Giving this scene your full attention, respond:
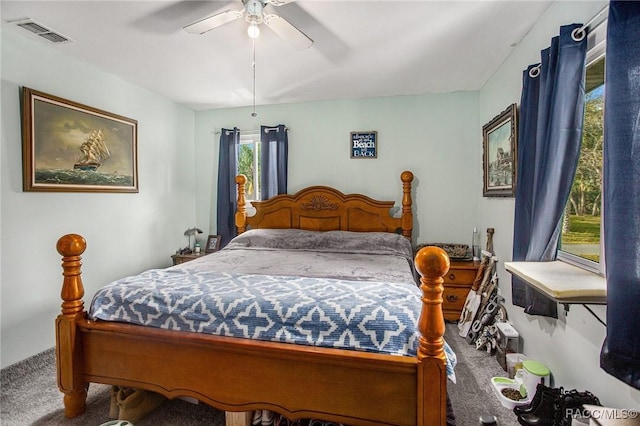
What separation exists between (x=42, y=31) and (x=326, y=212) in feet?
9.46

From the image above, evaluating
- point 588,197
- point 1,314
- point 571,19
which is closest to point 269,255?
point 1,314

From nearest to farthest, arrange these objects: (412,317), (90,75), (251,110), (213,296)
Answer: (412,317) → (213,296) → (90,75) → (251,110)

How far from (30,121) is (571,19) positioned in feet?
12.1

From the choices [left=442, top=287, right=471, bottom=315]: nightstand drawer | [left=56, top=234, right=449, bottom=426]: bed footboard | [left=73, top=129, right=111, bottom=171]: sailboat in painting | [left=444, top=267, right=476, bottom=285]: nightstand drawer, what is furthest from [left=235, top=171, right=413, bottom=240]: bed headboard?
[left=56, top=234, right=449, bottom=426]: bed footboard

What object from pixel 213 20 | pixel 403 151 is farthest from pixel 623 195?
pixel 403 151

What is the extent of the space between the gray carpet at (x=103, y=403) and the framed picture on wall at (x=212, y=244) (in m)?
1.95

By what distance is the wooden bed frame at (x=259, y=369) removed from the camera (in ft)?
4.31

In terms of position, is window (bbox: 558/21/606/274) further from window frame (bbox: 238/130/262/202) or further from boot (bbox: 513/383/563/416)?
window frame (bbox: 238/130/262/202)

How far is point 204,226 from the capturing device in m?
4.39

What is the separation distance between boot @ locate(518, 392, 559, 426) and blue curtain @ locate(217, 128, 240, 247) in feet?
11.2

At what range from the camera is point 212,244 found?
4164mm

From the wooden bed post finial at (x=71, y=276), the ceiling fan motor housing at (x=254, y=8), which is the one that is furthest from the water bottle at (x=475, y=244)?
the wooden bed post finial at (x=71, y=276)

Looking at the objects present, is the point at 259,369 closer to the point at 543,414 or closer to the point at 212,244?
the point at 543,414

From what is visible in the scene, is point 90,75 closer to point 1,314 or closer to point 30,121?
point 30,121
